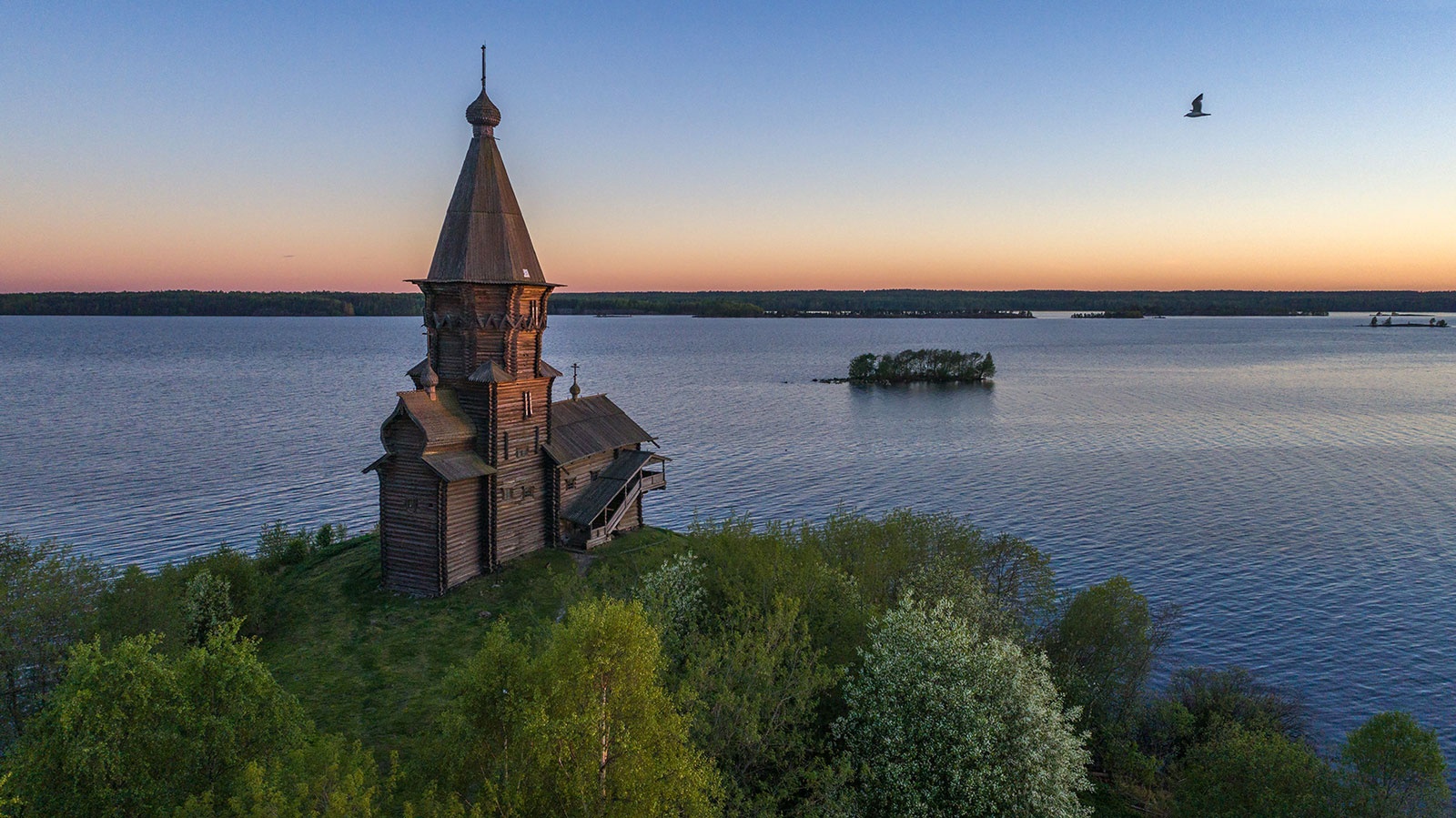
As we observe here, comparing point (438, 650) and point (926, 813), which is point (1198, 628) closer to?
point (926, 813)

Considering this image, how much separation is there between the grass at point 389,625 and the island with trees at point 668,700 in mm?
148

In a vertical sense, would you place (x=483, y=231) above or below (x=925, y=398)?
above

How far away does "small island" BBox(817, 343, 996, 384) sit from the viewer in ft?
454

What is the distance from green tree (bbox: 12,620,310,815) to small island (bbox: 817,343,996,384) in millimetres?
128062

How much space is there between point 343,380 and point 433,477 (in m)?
118

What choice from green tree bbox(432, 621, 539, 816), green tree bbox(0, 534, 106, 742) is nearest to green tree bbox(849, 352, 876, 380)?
green tree bbox(0, 534, 106, 742)

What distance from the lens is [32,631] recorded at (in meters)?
23.9

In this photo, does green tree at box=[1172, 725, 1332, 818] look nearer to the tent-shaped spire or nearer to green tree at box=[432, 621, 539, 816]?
green tree at box=[432, 621, 539, 816]

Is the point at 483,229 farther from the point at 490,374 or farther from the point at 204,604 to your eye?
the point at 204,604

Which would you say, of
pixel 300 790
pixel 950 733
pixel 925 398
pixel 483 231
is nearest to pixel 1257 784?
pixel 950 733

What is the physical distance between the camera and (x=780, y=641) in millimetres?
21688

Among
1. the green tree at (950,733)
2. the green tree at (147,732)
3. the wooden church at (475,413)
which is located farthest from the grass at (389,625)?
the green tree at (147,732)

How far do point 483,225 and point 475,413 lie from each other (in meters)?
8.89

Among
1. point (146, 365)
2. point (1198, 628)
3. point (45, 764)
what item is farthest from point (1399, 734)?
point (146, 365)
